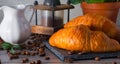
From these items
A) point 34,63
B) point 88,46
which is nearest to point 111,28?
point 88,46

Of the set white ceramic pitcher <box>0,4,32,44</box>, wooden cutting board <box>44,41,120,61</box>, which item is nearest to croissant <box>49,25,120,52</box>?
wooden cutting board <box>44,41,120,61</box>

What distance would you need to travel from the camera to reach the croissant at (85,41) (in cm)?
76

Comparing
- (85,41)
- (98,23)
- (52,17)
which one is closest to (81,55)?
(85,41)

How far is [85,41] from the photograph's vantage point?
29.9 inches

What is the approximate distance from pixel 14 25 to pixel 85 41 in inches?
8.8

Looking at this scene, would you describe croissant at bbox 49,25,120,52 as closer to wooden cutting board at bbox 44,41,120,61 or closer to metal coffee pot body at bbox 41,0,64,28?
wooden cutting board at bbox 44,41,120,61

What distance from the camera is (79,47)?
76cm

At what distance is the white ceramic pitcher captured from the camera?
84 centimetres

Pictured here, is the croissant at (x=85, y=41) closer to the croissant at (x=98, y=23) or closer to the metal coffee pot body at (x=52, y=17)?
the croissant at (x=98, y=23)

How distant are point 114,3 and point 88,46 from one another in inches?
15.2

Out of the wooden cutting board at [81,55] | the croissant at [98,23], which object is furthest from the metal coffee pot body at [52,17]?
the wooden cutting board at [81,55]

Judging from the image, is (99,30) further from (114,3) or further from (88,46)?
(114,3)

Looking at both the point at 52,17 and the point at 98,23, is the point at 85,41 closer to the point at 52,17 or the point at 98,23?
the point at 98,23

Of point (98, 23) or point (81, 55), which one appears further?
point (98, 23)
